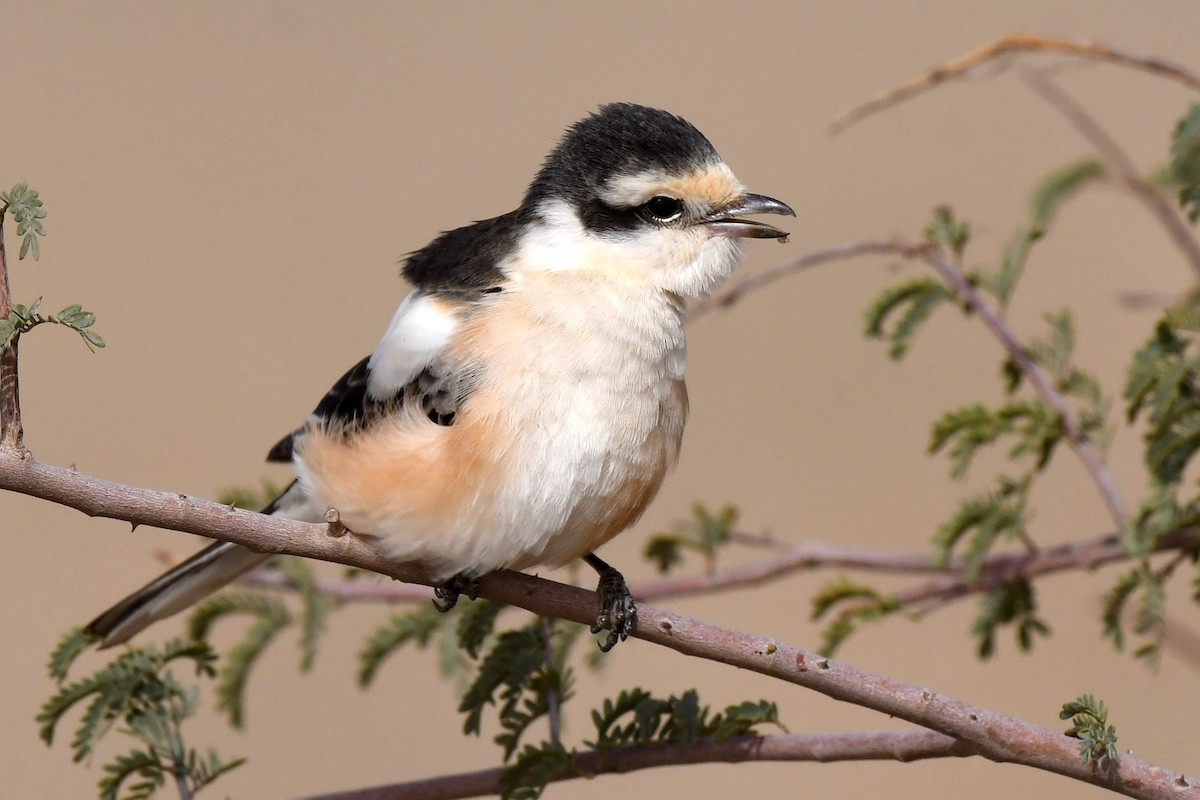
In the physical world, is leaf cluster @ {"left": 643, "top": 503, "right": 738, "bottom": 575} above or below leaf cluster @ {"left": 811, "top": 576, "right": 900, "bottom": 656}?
above

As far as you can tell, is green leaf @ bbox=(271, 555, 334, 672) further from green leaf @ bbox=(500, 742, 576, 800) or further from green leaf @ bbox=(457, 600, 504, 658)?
green leaf @ bbox=(500, 742, 576, 800)

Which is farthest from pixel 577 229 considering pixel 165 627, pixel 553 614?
pixel 165 627

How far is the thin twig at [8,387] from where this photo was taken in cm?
204

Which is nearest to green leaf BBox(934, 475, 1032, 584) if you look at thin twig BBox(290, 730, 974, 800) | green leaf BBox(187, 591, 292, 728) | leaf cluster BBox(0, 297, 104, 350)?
thin twig BBox(290, 730, 974, 800)

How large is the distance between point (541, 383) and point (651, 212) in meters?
0.60

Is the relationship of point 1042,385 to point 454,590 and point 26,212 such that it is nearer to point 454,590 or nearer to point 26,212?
point 454,590

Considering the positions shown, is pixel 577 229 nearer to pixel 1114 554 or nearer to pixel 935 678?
pixel 1114 554

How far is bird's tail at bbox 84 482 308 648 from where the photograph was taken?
3322 mm

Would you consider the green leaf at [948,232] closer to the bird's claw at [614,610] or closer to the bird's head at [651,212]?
the bird's head at [651,212]

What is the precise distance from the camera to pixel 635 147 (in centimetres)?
334

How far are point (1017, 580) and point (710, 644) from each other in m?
1.44

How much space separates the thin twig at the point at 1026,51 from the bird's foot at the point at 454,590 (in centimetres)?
172

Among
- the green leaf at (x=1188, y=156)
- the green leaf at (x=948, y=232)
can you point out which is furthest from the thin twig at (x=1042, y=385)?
the green leaf at (x=1188, y=156)

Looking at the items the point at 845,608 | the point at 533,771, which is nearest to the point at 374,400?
the point at 533,771
